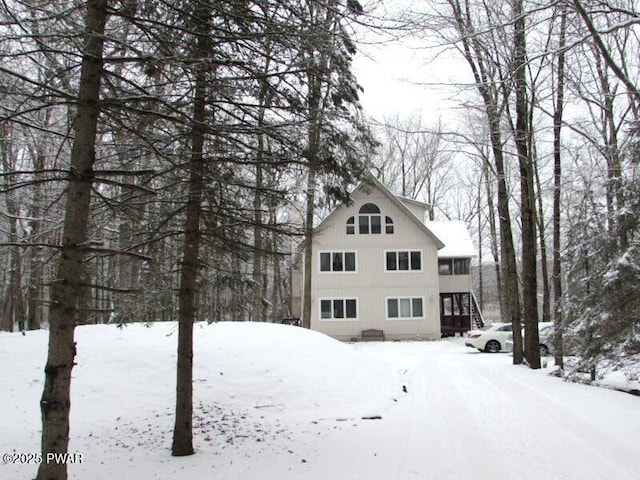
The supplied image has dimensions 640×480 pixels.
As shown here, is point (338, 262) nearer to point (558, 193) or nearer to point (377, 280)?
point (377, 280)

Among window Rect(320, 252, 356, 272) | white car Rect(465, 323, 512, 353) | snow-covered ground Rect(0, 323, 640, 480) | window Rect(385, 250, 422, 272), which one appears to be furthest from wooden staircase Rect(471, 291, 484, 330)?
snow-covered ground Rect(0, 323, 640, 480)

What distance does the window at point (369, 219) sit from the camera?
28.7m

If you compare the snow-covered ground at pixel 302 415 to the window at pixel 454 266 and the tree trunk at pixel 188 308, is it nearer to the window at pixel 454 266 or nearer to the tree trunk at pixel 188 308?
the tree trunk at pixel 188 308

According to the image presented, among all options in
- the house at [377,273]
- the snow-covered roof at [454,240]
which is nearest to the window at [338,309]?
the house at [377,273]

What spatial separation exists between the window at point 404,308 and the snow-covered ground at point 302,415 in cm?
1379

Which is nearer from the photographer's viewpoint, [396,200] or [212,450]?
[212,450]

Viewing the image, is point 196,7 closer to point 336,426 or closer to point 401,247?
point 336,426

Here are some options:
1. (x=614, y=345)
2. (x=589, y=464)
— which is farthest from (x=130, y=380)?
(x=614, y=345)

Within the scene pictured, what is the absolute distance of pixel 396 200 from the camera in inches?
1108

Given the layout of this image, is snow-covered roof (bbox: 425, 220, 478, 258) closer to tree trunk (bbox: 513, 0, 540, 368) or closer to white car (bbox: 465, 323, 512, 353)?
white car (bbox: 465, 323, 512, 353)

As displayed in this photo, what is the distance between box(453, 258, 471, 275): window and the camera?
31.6 meters

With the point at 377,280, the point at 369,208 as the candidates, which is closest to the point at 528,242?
the point at 377,280

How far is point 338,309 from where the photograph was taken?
27969 millimetres

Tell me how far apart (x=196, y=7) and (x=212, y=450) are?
5231mm
